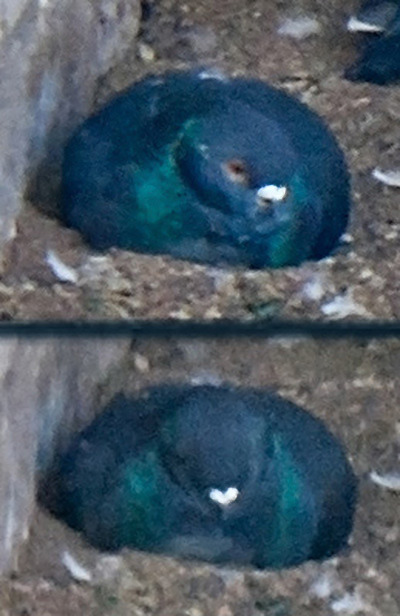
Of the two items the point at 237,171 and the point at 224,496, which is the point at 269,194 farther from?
the point at 224,496

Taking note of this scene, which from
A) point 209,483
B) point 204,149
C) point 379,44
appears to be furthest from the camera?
point 379,44

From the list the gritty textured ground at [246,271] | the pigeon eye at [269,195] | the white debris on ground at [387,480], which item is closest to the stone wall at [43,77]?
the gritty textured ground at [246,271]

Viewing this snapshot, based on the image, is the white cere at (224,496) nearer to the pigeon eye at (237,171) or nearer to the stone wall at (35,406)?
the stone wall at (35,406)

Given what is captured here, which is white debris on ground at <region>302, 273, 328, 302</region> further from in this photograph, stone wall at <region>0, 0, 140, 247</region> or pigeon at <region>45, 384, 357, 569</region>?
stone wall at <region>0, 0, 140, 247</region>

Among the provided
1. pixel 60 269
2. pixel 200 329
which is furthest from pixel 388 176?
pixel 200 329

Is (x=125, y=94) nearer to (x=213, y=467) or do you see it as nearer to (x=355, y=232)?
(x=355, y=232)

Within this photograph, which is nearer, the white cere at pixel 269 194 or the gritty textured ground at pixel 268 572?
the gritty textured ground at pixel 268 572

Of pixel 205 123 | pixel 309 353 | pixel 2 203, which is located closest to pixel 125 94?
pixel 205 123
